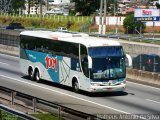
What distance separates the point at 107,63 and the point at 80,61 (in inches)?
56.7

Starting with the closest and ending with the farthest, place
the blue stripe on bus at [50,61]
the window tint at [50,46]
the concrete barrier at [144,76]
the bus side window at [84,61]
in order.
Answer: the bus side window at [84,61], the window tint at [50,46], the blue stripe on bus at [50,61], the concrete barrier at [144,76]

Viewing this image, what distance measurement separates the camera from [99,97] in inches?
980

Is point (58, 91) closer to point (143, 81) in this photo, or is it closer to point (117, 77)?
point (117, 77)

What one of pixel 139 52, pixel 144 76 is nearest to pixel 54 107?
pixel 144 76

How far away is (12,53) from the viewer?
164ft

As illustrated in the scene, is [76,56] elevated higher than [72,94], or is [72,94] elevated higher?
[76,56]

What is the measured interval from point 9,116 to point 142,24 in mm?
70202

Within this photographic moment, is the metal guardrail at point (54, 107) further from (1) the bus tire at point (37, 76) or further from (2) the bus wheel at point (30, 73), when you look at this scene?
(2) the bus wheel at point (30, 73)

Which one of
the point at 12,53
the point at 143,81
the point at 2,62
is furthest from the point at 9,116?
the point at 12,53

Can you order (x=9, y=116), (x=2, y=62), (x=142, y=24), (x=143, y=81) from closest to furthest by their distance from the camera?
1. (x=9, y=116)
2. (x=143, y=81)
3. (x=2, y=62)
4. (x=142, y=24)

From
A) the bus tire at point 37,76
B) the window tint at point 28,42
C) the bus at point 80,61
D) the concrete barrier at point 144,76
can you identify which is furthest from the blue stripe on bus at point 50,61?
the concrete barrier at point 144,76

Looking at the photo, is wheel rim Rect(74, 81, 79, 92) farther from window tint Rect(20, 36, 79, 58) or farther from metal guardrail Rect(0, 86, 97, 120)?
metal guardrail Rect(0, 86, 97, 120)

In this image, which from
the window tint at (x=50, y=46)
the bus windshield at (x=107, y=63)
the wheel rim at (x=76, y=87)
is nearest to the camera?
the bus windshield at (x=107, y=63)

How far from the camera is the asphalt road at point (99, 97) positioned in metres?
20.9
